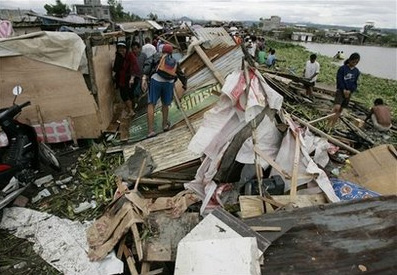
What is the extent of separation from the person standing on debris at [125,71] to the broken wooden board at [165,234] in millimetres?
4307

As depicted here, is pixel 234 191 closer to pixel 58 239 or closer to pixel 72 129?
pixel 58 239

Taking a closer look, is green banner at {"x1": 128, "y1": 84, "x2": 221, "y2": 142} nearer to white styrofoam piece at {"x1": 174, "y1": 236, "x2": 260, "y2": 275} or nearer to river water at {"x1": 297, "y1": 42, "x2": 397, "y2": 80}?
white styrofoam piece at {"x1": 174, "y1": 236, "x2": 260, "y2": 275}

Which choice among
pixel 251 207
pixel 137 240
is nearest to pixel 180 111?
pixel 251 207

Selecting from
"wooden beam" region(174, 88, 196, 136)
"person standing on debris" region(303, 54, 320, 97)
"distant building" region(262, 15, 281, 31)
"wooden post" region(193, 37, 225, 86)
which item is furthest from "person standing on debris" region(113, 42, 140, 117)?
"distant building" region(262, 15, 281, 31)

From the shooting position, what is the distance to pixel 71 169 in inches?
210

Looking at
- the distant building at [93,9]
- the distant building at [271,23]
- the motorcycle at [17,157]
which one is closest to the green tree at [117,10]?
the distant building at [93,9]

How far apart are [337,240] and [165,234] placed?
1.77 m

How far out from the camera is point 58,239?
371cm

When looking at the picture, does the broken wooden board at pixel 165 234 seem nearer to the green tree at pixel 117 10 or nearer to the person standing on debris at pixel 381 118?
the person standing on debris at pixel 381 118

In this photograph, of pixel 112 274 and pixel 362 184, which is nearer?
pixel 112 274

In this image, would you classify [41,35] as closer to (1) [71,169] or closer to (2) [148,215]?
(1) [71,169]

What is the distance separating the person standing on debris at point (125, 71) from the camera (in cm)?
704

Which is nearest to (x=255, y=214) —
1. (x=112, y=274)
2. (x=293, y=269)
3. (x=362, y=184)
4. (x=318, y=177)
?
(x=293, y=269)

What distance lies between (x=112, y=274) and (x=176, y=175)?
1931mm
